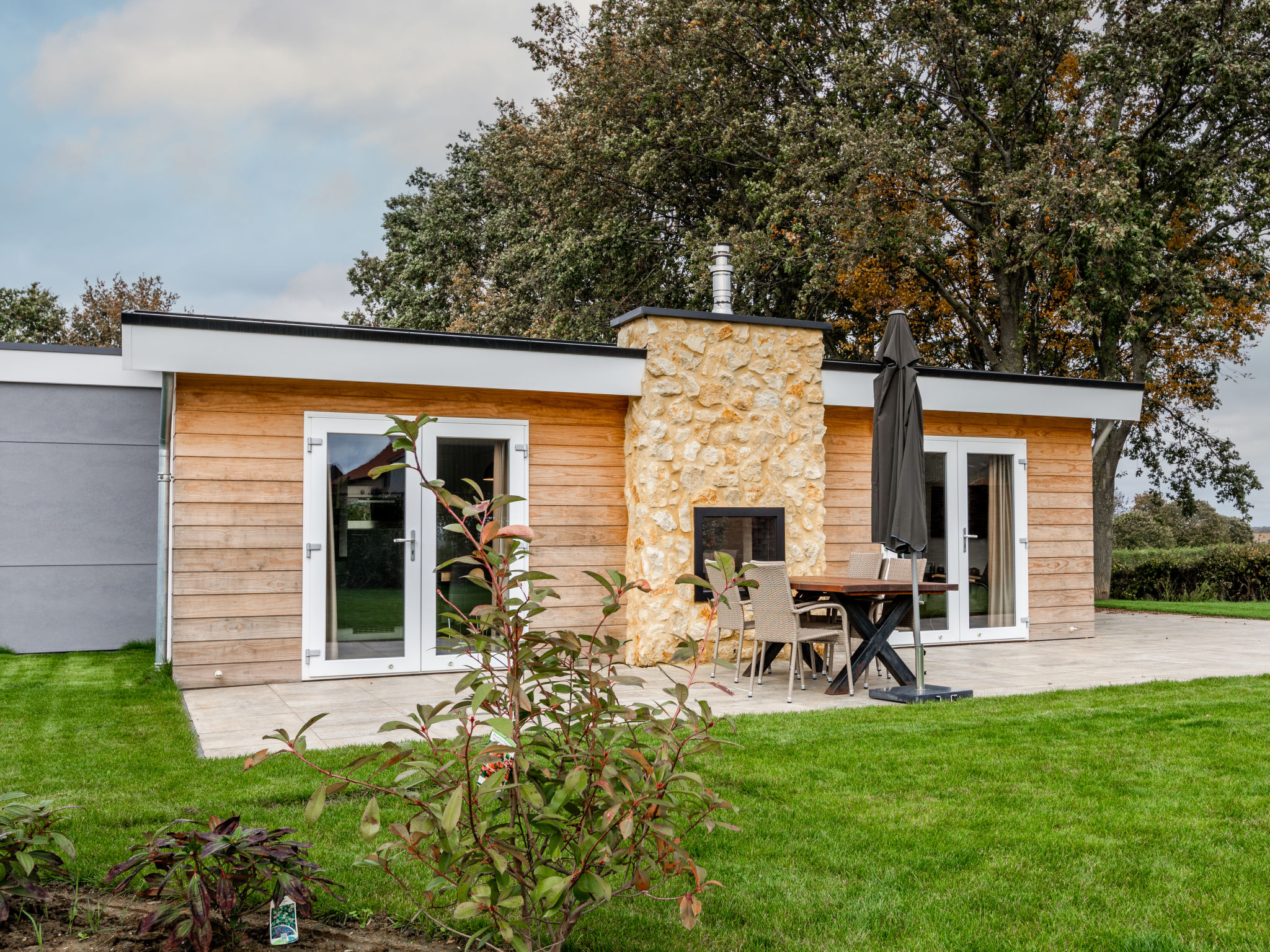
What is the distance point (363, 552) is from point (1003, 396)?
584 cm

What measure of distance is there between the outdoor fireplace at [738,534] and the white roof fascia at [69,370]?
5.13 meters

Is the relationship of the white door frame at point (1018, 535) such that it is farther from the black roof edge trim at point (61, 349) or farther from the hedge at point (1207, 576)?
the black roof edge trim at point (61, 349)

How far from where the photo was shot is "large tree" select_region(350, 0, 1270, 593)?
12.0 metres

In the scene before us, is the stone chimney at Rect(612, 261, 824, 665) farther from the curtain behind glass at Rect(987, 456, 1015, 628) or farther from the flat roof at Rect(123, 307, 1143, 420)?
the curtain behind glass at Rect(987, 456, 1015, 628)

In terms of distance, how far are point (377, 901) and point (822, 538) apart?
6.11 m

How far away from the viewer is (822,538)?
8.37m

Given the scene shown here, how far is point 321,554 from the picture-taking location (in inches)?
278

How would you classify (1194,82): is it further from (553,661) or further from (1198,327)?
(553,661)

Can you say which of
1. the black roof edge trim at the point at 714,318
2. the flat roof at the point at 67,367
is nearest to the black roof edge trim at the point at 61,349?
the flat roof at the point at 67,367

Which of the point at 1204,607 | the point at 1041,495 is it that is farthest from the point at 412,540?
the point at 1204,607

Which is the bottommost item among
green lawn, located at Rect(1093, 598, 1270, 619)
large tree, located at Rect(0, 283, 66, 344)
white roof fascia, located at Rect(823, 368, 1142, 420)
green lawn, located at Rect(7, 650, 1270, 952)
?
green lawn, located at Rect(1093, 598, 1270, 619)

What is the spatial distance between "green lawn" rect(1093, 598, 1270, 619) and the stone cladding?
6.90 m

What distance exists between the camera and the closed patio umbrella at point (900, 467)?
618 cm

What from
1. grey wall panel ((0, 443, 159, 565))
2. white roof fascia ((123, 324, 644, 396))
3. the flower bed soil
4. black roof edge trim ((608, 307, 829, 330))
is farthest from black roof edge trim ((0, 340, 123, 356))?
the flower bed soil
